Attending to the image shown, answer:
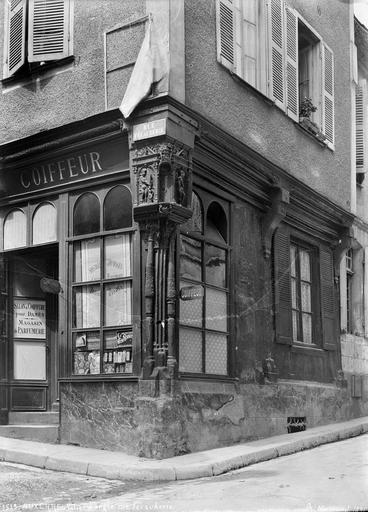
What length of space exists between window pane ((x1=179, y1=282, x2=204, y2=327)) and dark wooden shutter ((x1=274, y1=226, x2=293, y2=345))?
2353 mm

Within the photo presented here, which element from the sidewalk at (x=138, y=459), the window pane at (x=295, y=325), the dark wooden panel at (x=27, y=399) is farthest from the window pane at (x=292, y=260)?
the dark wooden panel at (x=27, y=399)

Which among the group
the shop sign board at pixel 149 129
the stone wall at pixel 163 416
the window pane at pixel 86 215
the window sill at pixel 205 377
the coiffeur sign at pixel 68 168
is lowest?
the stone wall at pixel 163 416

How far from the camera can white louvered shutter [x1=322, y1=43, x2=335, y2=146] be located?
535 inches

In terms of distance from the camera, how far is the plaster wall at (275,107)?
388 inches

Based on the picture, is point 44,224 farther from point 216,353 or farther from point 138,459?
point 138,459

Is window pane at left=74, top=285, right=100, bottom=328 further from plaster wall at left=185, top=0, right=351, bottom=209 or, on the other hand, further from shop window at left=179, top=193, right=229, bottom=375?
plaster wall at left=185, top=0, right=351, bottom=209

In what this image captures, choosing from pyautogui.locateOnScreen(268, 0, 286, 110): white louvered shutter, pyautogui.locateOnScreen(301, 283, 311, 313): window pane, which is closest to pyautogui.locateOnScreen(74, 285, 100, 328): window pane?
pyautogui.locateOnScreen(268, 0, 286, 110): white louvered shutter

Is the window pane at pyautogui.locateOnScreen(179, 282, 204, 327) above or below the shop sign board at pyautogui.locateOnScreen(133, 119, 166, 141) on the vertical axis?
below

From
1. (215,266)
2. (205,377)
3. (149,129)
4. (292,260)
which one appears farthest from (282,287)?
(149,129)

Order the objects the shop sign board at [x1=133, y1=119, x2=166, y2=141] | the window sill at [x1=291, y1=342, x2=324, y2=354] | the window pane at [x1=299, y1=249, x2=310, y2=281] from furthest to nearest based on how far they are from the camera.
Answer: the window pane at [x1=299, y1=249, x2=310, y2=281]
the window sill at [x1=291, y1=342, x2=324, y2=354]
the shop sign board at [x1=133, y1=119, x2=166, y2=141]

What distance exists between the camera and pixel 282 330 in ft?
39.0

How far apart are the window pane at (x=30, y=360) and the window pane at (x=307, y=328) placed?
4439 millimetres

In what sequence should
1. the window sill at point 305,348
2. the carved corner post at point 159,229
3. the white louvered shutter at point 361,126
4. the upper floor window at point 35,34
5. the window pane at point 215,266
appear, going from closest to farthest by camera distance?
the carved corner post at point 159,229 → the window pane at point 215,266 → the upper floor window at point 35,34 → the window sill at point 305,348 → the white louvered shutter at point 361,126

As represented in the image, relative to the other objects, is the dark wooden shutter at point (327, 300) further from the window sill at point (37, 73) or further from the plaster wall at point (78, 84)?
the window sill at point (37, 73)
